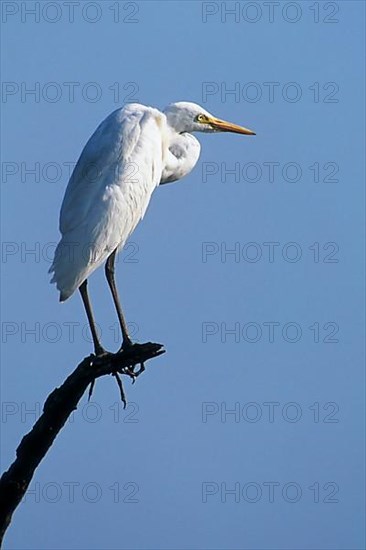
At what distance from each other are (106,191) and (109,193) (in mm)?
22

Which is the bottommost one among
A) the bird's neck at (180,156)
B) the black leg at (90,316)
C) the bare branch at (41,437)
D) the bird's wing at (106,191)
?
the bare branch at (41,437)

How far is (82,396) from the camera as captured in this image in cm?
535

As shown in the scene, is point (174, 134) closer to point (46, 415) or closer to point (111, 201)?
point (111, 201)

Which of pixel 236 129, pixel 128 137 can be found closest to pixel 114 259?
pixel 128 137

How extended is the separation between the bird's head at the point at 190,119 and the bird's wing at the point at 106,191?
0.34 m

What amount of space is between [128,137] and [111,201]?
0.44 metres

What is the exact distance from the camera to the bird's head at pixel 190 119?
25.0ft

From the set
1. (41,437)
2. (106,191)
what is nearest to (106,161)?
(106,191)

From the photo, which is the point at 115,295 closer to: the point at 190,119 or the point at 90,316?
the point at 90,316

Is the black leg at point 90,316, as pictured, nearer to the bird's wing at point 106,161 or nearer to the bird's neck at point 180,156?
the bird's wing at point 106,161

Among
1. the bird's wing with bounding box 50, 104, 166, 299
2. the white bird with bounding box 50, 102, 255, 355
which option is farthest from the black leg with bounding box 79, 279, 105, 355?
the bird's wing with bounding box 50, 104, 166, 299

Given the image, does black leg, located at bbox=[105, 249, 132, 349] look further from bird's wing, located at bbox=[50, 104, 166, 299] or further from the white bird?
bird's wing, located at bbox=[50, 104, 166, 299]

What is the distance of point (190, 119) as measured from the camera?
7.67 m

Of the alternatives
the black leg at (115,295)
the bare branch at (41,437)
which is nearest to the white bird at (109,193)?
the black leg at (115,295)
